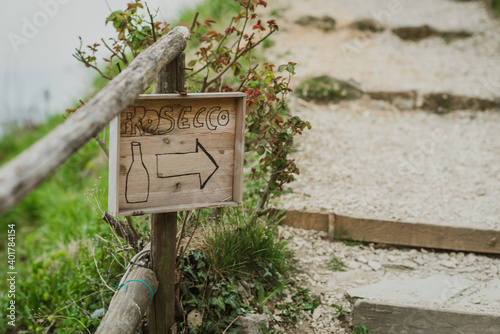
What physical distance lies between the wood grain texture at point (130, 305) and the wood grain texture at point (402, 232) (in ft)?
4.63

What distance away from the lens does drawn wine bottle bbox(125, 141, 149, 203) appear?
5.97 ft

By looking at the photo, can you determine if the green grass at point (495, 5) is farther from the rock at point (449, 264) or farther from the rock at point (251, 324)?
the rock at point (251, 324)

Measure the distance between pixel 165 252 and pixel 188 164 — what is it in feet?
1.55

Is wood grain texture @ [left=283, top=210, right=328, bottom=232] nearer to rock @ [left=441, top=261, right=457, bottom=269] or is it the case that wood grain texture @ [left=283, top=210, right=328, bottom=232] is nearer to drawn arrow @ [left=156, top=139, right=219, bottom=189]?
rock @ [left=441, top=261, right=457, bottom=269]

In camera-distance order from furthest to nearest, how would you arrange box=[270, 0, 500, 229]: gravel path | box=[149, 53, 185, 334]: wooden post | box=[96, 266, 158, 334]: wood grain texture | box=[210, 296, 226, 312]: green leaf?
box=[270, 0, 500, 229]: gravel path, box=[210, 296, 226, 312]: green leaf, box=[149, 53, 185, 334]: wooden post, box=[96, 266, 158, 334]: wood grain texture

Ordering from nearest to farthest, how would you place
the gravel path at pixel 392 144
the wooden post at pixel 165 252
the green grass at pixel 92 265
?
the wooden post at pixel 165 252, the green grass at pixel 92 265, the gravel path at pixel 392 144

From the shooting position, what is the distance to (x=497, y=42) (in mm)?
6102

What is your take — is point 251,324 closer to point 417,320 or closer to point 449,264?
point 417,320

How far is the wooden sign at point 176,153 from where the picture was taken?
180cm

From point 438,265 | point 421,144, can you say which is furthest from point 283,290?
point 421,144

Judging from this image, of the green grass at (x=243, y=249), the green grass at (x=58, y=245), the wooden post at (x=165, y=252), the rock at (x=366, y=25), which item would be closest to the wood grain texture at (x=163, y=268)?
the wooden post at (x=165, y=252)

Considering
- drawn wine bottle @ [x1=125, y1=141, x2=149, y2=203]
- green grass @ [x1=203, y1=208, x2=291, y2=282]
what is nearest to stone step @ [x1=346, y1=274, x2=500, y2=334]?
green grass @ [x1=203, y1=208, x2=291, y2=282]

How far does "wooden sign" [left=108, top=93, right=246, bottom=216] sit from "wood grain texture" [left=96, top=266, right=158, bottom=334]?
14.9 inches

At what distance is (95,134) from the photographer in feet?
4.58
